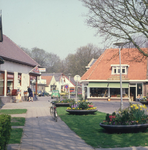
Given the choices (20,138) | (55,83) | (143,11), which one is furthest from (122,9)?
(55,83)

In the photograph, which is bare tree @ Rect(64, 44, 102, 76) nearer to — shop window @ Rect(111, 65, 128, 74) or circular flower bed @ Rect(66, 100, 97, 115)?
shop window @ Rect(111, 65, 128, 74)

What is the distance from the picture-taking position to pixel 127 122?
9.90m

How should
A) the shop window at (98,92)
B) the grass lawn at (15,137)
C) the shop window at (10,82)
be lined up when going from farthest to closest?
the shop window at (98,92) < the shop window at (10,82) < the grass lawn at (15,137)

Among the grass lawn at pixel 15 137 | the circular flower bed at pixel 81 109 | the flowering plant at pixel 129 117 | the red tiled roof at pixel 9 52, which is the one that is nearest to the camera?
the grass lawn at pixel 15 137

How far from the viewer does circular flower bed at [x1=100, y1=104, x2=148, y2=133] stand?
9.77m

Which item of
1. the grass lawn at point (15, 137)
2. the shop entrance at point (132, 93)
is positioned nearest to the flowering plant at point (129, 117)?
the grass lawn at point (15, 137)

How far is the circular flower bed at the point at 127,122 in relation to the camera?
9.77 metres

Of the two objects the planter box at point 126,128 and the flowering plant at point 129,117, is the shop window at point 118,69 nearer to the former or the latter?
the flowering plant at point 129,117

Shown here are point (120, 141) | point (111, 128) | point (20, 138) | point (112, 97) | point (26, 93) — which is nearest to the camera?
point (120, 141)

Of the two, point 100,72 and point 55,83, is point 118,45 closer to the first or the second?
point 100,72

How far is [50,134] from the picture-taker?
33.3 ft

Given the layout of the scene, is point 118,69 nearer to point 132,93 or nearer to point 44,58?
point 132,93

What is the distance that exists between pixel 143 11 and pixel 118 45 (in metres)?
2.95

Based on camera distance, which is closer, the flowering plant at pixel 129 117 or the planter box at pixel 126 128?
the planter box at pixel 126 128
